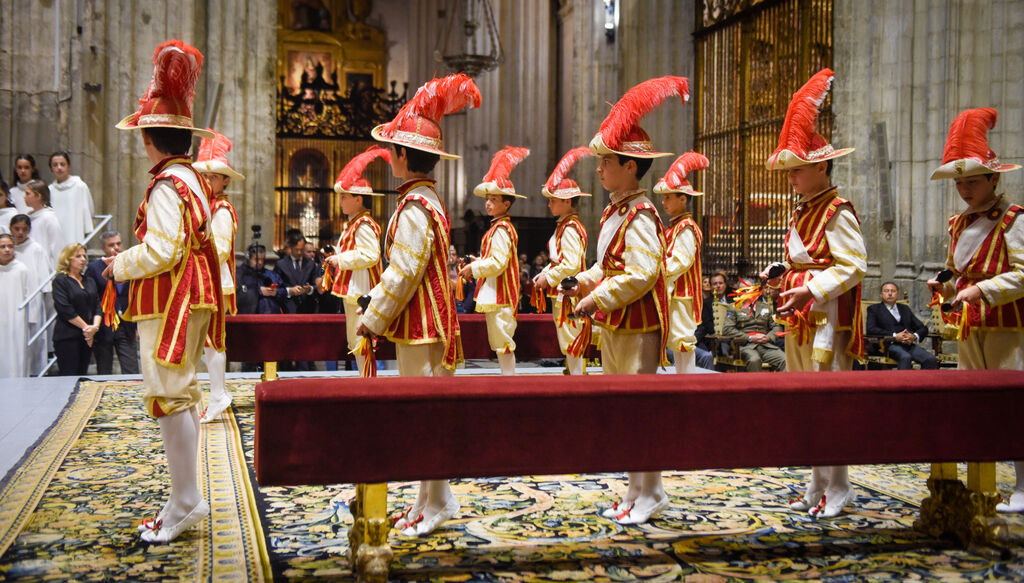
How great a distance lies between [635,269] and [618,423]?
98 centimetres

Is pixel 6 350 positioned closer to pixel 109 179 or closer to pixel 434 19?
pixel 109 179

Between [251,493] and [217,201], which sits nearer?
[251,493]

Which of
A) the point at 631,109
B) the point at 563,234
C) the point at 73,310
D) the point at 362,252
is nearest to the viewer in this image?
the point at 631,109

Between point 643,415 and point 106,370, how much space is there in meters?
7.39

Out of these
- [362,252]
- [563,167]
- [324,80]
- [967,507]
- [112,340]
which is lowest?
[967,507]

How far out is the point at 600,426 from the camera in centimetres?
335

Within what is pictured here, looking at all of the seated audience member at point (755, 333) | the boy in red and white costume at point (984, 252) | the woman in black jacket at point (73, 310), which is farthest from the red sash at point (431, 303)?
the seated audience member at point (755, 333)

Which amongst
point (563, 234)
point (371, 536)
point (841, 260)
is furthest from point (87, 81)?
point (841, 260)

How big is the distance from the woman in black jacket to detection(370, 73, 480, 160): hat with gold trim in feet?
18.2

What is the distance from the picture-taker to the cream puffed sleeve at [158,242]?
147 inches

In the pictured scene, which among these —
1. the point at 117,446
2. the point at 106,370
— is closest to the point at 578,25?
the point at 106,370

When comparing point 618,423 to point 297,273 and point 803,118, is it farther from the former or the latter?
point 297,273

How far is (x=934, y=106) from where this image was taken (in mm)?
9430

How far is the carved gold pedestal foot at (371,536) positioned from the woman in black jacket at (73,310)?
6.04 meters
